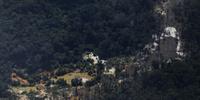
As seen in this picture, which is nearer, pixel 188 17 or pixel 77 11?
pixel 188 17

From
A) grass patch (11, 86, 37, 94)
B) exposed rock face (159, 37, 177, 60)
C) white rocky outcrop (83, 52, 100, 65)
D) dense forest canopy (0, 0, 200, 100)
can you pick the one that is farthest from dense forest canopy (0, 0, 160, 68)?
grass patch (11, 86, 37, 94)

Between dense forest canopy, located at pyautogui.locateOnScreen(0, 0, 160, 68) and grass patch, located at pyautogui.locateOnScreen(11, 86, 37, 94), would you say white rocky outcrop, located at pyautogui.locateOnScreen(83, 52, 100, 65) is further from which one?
grass patch, located at pyautogui.locateOnScreen(11, 86, 37, 94)

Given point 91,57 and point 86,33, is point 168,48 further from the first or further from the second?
point 86,33

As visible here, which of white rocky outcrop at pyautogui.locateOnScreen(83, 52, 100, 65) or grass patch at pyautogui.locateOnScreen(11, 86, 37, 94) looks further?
white rocky outcrop at pyautogui.locateOnScreen(83, 52, 100, 65)

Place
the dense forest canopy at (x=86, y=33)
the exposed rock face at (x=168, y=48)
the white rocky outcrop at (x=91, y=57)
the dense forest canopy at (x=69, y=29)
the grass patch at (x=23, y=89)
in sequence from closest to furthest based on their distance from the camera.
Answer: the dense forest canopy at (x=86, y=33) < the grass patch at (x=23, y=89) < the exposed rock face at (x=168, y=48) < the white rocky outcrop at (x=91, y=57) < the dense forest canopy at (x=69, y=29)

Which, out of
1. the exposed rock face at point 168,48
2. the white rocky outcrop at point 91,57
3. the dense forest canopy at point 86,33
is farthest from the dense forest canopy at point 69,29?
the exposed rock face at point 168,48

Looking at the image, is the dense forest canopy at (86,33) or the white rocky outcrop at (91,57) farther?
the white rocky outcrop at (91,57)

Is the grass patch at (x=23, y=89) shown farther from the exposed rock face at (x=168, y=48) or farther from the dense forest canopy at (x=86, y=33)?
the exposed rock face at (x=168, y=48)

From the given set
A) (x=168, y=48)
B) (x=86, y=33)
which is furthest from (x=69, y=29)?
(x=168, y=48)

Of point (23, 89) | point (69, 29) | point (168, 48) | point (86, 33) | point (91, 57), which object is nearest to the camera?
point (23, 89)

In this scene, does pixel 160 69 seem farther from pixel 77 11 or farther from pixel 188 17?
pixel 77 11

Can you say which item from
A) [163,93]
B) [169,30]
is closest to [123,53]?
[169,30]
